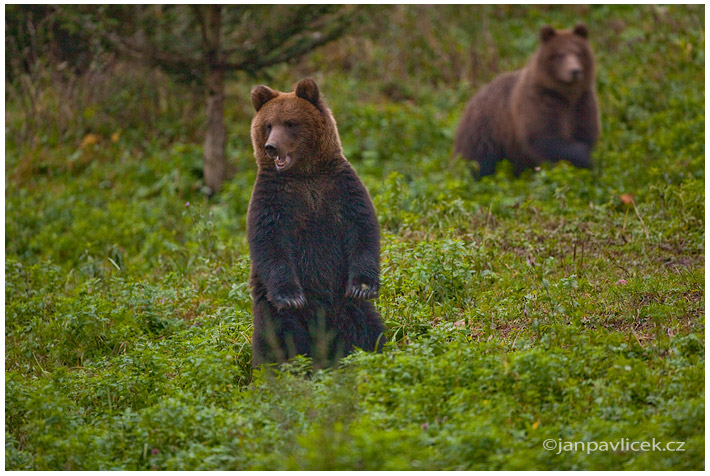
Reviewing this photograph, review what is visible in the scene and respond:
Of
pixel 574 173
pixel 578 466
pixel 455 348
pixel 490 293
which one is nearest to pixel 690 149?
pixel 574 173

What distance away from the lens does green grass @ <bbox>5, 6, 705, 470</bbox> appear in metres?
4.15

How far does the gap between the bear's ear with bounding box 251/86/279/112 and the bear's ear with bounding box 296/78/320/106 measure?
0.22 m

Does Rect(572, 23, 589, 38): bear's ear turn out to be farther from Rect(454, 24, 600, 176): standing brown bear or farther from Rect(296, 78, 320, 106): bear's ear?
Rect(296, 78, 320, 106): bear's ear

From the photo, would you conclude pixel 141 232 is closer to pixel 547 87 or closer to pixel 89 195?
pixel 89 195

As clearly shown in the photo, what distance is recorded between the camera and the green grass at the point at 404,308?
4148 millimetres

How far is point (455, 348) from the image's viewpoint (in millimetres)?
4918

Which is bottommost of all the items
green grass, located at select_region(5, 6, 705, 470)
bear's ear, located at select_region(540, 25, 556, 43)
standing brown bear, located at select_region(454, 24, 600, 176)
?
green grass, located at select_region(5, 6, 705, 470)

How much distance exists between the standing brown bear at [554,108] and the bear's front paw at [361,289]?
569cm

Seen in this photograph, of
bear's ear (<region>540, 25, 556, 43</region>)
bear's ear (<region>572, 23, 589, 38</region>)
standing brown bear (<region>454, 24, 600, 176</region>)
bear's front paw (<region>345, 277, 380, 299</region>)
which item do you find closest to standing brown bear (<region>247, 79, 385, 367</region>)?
bear's front paw (<region>345, 277, 380, 299</region>)

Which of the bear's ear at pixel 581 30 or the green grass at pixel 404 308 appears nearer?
the green grass at pixel 404 308

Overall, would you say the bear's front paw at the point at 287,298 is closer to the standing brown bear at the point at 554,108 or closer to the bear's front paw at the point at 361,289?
the bear's front paw at the point at 361,289

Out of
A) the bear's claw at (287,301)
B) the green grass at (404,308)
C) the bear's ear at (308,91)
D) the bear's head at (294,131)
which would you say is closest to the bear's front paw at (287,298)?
the bear's claw at (287,301)

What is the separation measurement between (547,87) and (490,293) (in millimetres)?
4938

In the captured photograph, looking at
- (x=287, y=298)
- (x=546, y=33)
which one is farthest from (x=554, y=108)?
(x=287, y=298)
